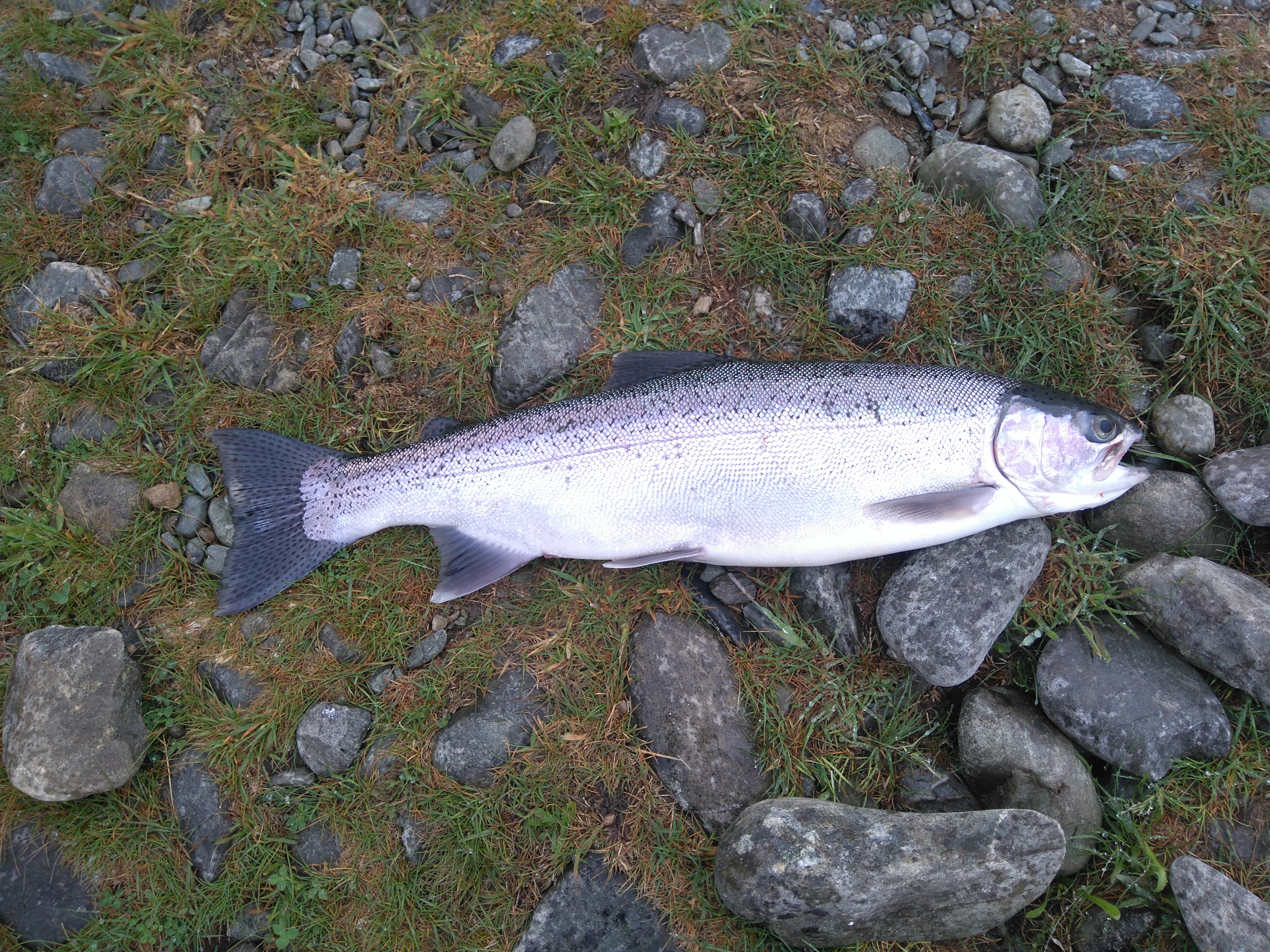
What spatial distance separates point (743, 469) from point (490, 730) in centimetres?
173

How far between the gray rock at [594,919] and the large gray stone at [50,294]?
3.97 m

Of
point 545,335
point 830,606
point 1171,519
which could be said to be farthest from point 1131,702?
point 545,335

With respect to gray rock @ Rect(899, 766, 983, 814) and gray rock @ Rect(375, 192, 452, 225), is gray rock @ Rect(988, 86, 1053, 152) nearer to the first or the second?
gray rock @ Rect(375, 192, 452, 225)

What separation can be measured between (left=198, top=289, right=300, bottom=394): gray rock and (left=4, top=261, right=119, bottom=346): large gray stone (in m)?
0.75

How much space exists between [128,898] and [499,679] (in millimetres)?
2020

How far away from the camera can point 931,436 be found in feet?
10.5

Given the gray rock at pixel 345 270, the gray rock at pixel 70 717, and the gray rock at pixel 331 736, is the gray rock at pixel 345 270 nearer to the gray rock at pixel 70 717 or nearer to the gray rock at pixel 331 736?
the gray rock at pixel 70 717

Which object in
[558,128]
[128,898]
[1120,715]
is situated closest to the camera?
[1120,715]

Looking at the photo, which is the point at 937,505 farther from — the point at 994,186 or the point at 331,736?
the point at 331,736

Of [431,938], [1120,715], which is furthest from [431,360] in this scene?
[1120,715]

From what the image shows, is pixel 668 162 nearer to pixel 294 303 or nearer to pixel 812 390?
pixel 812 390

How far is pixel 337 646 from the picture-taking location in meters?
3.67

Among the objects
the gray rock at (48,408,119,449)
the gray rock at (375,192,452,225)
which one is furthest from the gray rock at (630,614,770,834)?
the gray rock at (48,408,119,449)

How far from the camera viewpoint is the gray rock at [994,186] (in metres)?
3.71
